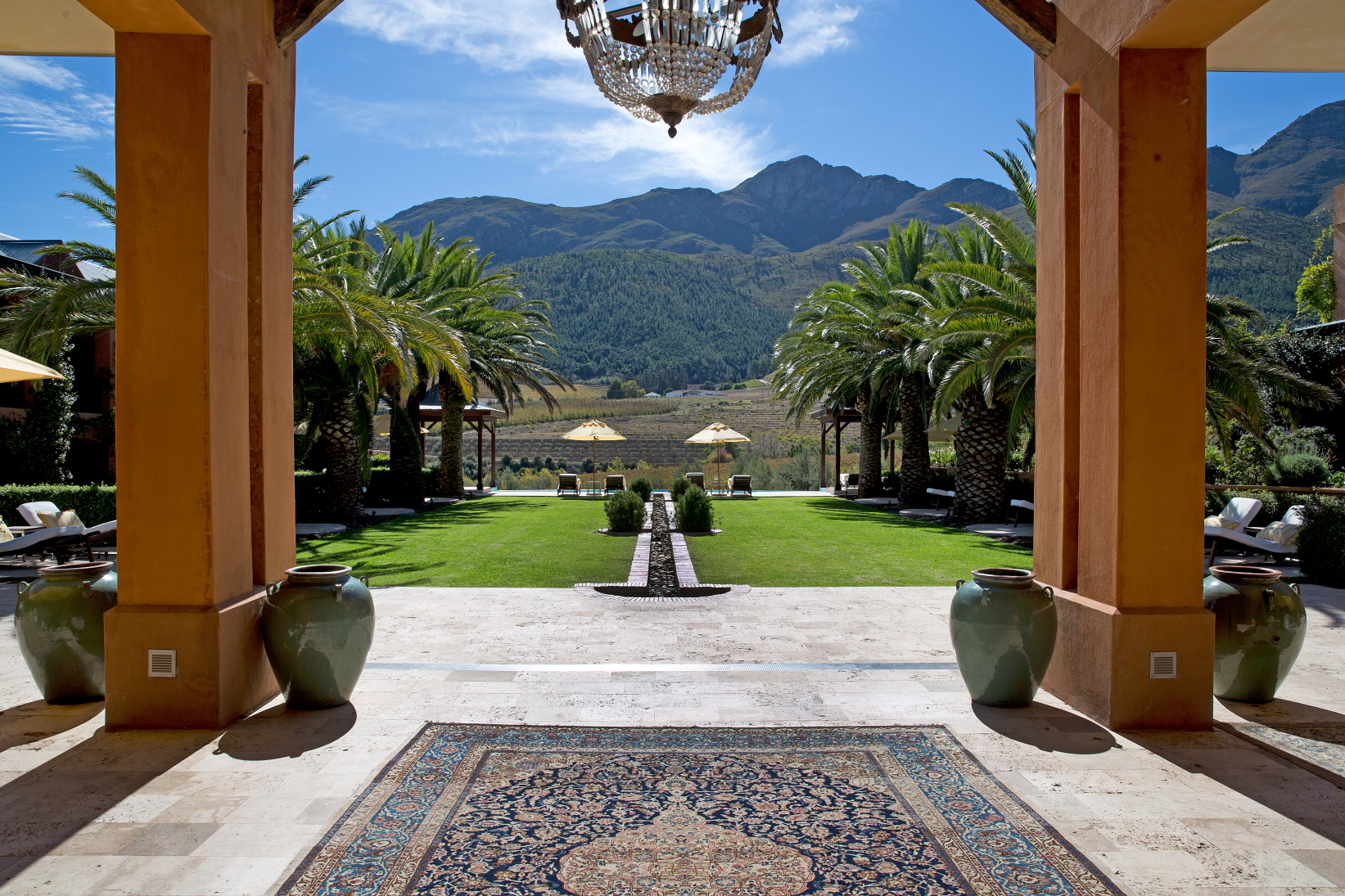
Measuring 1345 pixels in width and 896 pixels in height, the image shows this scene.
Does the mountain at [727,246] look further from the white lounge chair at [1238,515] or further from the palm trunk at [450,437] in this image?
the palm trunk at [450,437]

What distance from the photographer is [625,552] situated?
1225 cm

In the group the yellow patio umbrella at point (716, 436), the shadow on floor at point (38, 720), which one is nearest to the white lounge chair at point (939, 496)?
the yellow patio umbrella at point (716, 436)

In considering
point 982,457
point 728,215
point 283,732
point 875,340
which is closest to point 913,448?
point 875,340

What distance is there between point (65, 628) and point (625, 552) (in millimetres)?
8039

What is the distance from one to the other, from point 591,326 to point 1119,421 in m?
83.2

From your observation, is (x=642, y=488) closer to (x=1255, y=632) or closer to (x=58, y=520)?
(x=58, y=520)

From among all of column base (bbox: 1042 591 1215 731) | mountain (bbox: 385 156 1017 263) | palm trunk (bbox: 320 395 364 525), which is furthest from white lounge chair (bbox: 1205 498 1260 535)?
mountain (bbox: 385 156 1017 263)

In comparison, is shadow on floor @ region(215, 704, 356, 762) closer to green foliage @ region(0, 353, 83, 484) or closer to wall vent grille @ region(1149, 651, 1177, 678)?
wall vent grille @ region(1149, 651, 1177, 678)

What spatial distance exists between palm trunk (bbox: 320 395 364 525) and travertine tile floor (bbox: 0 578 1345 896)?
9826mm

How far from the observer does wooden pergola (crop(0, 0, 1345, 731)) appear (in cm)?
429

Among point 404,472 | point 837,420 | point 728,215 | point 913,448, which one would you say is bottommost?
point 404,472

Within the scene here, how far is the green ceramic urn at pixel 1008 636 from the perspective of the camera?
463 centimetres

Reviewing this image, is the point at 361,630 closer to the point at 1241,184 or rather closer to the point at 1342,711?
the point at 1342,711

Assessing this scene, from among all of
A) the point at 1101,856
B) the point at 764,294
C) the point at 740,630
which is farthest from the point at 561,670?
the point at 764,294
